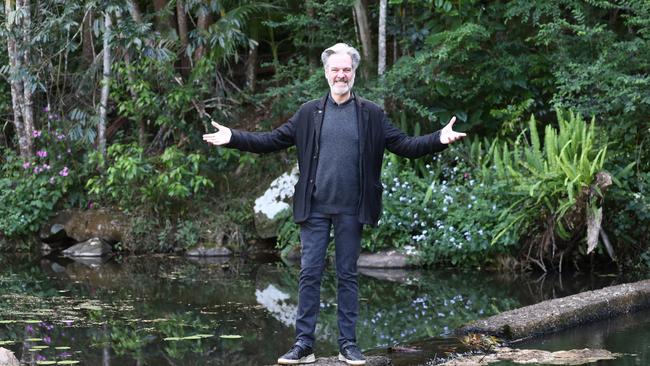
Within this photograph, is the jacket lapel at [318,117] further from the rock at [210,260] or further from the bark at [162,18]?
the bark at [162,18]

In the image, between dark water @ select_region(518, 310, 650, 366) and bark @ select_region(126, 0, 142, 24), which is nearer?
dark water @ select_region(518, 310, 650, 366)

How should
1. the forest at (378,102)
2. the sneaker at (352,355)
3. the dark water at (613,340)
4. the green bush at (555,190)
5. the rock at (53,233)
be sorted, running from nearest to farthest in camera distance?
the sneaker at (352,355), the dark water at (613,340), the green bush at (555,190), the forest at (378,102), the rock at (53,233)

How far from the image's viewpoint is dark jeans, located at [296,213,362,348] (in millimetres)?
5082

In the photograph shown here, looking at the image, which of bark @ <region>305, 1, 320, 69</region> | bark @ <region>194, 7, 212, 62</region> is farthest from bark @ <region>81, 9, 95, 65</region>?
bark @ <region>305, 1, 320, 69</region>

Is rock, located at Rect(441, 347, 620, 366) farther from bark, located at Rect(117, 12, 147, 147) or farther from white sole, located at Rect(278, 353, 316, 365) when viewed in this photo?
bark, located at Rect(117, 12, 147, 147)

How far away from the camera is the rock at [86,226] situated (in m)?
11.6

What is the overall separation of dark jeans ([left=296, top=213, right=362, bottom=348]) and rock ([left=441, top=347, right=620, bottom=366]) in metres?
0.72

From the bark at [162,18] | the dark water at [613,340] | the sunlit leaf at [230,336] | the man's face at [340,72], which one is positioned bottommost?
the dark water at [613,340]

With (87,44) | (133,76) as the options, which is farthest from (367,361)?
(87,44)

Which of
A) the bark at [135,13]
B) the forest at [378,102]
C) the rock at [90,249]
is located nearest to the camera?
the forest at [378,102]

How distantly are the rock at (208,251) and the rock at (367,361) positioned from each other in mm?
5953

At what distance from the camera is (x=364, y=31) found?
1191cm

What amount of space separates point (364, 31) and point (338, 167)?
7092 millimetres

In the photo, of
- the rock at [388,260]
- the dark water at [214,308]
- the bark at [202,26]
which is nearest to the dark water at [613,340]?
the dark water at [214,308]
